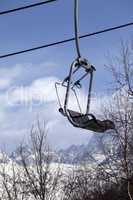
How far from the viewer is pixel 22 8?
621 centimetres

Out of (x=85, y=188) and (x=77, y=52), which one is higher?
(x=77, y=52)

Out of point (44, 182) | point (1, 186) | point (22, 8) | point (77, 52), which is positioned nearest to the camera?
point (77, 52)

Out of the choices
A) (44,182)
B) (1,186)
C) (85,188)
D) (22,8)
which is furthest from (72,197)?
(22,8)

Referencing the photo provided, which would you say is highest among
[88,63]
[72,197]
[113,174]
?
[88,63]

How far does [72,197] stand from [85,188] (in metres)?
1.18

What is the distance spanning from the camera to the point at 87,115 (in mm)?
3932

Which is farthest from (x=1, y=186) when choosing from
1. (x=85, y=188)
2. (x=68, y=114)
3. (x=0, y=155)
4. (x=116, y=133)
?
(x=68, y=114)

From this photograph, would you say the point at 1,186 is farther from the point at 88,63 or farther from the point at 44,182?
the point at 88,63

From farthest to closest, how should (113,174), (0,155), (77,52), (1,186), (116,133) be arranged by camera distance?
(0,155)
(1,186)
(113,174)
(116,133)
(77,52)

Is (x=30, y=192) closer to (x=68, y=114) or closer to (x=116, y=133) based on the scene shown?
(x=116, y=133)

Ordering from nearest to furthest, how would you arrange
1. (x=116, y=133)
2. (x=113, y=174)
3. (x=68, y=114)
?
1. (x=68, y=114)
2. (x=116, y=133)
3. (x=113, y=174)

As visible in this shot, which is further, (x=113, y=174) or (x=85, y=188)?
(x=85, y=188)

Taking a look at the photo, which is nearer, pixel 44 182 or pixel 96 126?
pixel 96 126

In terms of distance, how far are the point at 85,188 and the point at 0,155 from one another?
723 cm
